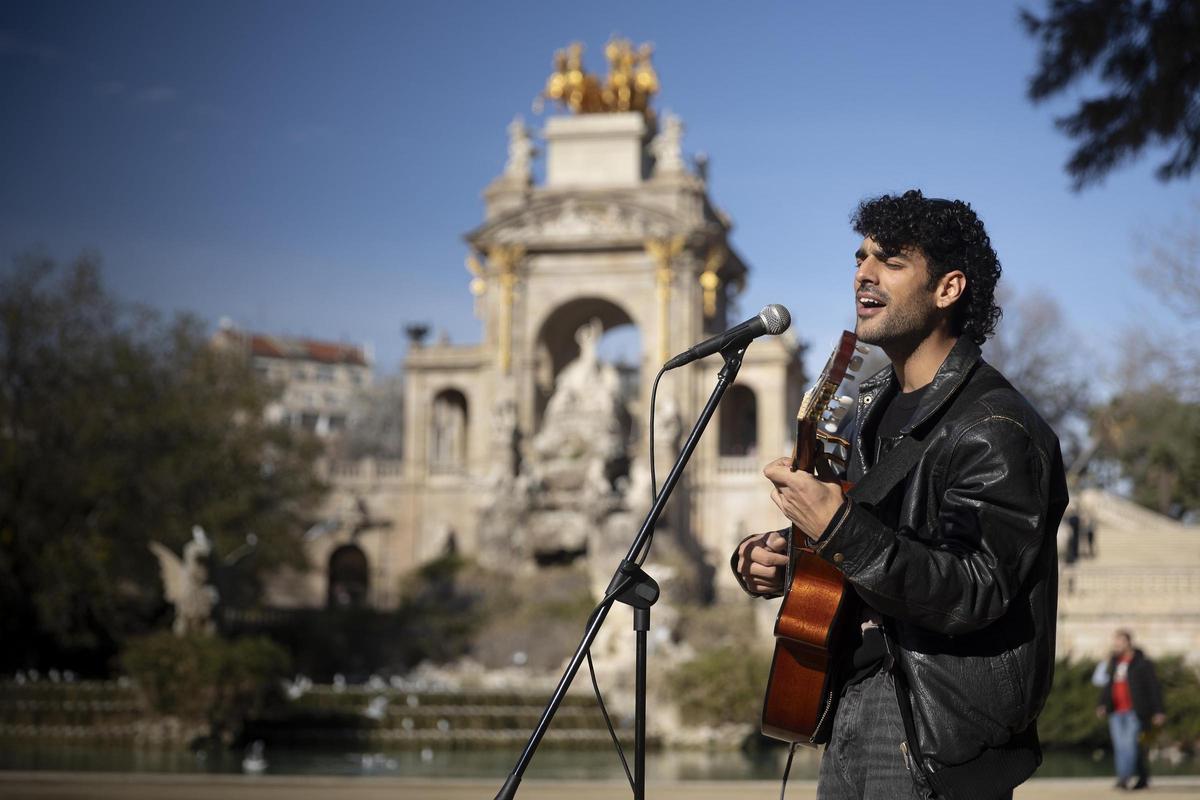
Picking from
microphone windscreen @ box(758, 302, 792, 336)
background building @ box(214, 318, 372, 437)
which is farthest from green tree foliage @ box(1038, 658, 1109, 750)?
background building @ box(214, 318, 372, 437)

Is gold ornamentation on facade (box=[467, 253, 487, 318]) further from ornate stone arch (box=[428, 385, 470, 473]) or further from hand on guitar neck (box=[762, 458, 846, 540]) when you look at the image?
hand on guitar neck (box=[762, 458, 846, 540])

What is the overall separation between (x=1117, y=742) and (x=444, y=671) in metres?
21.6

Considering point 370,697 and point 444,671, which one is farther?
point 444,671

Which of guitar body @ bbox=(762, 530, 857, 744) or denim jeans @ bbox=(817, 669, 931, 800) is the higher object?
guitar body @ bbox=(762, 530, 857, 744)

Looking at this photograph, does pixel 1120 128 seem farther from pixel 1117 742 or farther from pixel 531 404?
pixel 531 404

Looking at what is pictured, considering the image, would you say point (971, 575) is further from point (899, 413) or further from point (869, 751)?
point (899, 413)

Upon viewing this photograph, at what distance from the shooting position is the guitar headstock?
3.70 meters

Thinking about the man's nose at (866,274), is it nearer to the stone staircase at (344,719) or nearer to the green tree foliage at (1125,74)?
the green tree foliage at (1125,74)

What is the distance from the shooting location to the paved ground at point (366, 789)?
11.0 m

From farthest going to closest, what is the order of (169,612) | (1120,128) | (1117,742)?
(169,612) < (1117,742) < (1120,128)

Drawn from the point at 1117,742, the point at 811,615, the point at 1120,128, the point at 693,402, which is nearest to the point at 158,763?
the point at 1117,742

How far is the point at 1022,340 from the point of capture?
5553 centimetres

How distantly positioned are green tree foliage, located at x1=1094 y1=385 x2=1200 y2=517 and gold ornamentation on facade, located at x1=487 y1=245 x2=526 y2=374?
69.1 feet

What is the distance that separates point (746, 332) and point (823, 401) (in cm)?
51
